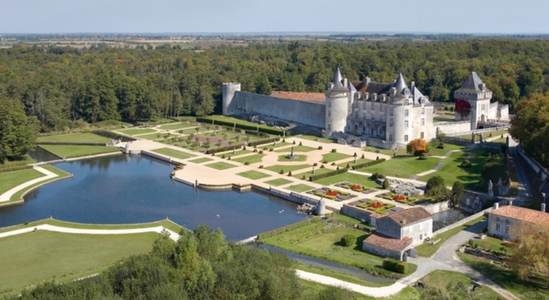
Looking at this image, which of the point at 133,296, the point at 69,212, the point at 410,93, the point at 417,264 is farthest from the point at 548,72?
the point at 133,296

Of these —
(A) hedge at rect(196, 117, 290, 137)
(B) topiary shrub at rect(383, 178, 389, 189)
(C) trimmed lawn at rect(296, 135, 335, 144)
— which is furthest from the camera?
(A) hedge at rect(196, 117, 290, 137)

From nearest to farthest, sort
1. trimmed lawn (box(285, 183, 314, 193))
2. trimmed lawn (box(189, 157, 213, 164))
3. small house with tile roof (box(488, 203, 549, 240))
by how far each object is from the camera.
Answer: small house with tile roof (box(488, 203, 549, 240)) → trimmed lawn (box(285, 183, 314, 193)) → trimmed lawn (box(189, 157, 213, 164))

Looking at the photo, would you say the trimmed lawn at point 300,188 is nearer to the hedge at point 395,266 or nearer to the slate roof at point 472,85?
the hedge at point 395,266

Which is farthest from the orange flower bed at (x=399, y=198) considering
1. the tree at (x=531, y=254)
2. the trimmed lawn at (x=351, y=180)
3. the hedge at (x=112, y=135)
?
the hedge at (x=112, y=135)

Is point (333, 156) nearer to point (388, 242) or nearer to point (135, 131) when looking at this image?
point (388, 242)

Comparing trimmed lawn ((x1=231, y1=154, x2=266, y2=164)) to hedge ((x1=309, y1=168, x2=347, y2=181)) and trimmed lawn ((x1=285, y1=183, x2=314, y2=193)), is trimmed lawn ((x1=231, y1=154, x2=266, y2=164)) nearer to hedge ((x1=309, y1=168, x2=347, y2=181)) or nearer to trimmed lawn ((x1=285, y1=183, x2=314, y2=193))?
hedge ((x1=309, y1=168, x2=347, y2=181))

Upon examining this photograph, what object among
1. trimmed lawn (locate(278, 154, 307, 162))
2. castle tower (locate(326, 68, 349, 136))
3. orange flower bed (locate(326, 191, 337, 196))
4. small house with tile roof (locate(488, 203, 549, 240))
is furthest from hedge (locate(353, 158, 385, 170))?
small house with tile roof (locate(488, 203, 549, 240))

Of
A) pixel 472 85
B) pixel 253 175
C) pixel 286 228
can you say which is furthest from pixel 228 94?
pixel 286 228
